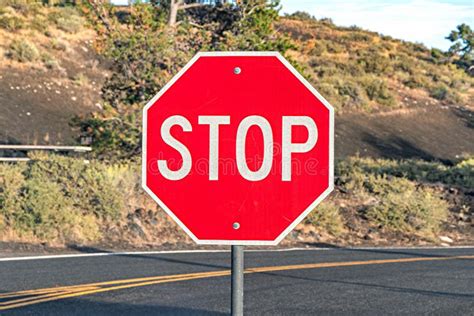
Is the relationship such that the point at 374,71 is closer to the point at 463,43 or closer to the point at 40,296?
the point at 463,43

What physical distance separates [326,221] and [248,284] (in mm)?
7846

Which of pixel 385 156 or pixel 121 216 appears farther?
pixel 385 156

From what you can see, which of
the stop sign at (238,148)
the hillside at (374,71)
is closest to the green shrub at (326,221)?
the stop sign at (238,148)

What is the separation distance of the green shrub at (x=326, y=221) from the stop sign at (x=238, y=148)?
15220mm

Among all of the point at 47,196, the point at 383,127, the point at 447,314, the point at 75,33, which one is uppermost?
the point at 75,33

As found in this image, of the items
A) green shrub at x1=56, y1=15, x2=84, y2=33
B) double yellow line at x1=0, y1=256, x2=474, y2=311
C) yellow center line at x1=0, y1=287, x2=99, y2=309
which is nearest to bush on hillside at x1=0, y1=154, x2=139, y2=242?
double yellow line at x1=0, y1=256, x2=474, y2=311

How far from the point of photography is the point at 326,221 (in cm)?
1955

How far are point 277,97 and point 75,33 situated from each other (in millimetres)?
48327

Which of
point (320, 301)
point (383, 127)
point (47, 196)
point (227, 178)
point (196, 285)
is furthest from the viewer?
point (383, 127)

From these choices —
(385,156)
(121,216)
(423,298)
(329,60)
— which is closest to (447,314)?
(423,298)

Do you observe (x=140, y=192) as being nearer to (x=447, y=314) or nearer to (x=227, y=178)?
(x=447, y=314)

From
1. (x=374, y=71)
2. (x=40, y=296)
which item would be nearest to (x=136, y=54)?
(x=40, y=296)

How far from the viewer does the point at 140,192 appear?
19.3 meters

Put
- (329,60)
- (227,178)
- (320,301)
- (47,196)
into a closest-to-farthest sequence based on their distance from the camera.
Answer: (227,178) < (320,301) < (47,196) < (329,60)
